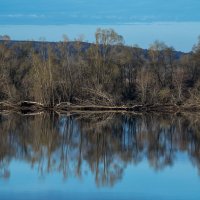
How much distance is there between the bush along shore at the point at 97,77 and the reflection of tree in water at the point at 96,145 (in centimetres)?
1385

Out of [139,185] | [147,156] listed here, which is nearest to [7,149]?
[147,156]

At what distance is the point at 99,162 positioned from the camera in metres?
18.0

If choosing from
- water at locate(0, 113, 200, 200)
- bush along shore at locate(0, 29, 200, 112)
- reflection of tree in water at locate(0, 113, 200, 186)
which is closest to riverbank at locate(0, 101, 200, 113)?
bush along shore at locate(0, 29, 200, 112)

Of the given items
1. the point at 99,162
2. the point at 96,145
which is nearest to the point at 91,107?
the point at 96,145

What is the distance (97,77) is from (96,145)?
28.9 metres

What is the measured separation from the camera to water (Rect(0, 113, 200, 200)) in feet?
43.1

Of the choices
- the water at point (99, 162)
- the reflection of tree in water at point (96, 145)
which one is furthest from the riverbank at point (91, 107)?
the water at point (99, 162)

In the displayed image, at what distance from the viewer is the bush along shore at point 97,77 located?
47.7 meters

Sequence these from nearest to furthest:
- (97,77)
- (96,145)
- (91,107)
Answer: (96,145)
(91,107)
(97,77)

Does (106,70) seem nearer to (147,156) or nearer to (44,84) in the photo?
(44,84)

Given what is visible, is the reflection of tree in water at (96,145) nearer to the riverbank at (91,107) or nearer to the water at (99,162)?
the water at (99,162)

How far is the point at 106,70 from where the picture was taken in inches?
2041

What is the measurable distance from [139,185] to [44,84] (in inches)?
1364

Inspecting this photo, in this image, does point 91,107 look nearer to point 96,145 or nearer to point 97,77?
point 97,77
